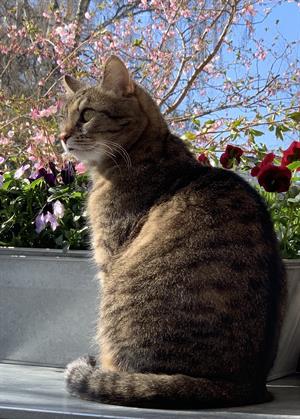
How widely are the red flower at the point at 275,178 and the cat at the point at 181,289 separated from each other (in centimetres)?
14

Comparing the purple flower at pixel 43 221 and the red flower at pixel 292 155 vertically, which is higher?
the red flower at pixel 292 155

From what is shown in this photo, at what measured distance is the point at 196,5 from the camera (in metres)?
4.04

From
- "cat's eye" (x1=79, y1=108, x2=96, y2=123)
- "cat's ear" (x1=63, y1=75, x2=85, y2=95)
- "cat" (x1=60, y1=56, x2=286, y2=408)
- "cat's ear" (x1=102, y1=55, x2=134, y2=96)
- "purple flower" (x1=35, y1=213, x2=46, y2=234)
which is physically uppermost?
"cat's ear" (x1=63, y1=75, x2=85, y2=95)

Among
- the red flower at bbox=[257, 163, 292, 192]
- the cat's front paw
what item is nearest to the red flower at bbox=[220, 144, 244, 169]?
the red flower at bbox=[257, 163, 292, 192]

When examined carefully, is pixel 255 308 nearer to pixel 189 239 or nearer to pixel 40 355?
pixel 189 239

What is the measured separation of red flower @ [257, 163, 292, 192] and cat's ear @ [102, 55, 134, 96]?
1.13 feet

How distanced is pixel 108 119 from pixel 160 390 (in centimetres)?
64

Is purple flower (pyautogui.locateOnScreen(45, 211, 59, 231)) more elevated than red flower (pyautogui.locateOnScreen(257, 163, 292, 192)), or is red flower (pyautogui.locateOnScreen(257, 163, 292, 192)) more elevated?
red flower (pyautogui.locateOnScreen(257, 163, 292, 192))

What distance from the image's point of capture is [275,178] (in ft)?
4.89

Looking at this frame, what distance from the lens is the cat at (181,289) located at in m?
1.14

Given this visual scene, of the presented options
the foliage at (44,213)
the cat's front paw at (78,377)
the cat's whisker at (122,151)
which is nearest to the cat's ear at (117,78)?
the cat's whisker at (122,151)

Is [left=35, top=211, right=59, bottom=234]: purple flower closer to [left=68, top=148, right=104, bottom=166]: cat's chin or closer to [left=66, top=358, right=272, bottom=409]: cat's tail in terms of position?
[left=68, top=148, right=104, bottom=166]: cat's chin

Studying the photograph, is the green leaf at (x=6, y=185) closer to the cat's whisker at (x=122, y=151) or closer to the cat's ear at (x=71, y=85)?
the cat's ear at (x=71, y=85)

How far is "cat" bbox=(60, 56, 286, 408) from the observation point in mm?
1139
